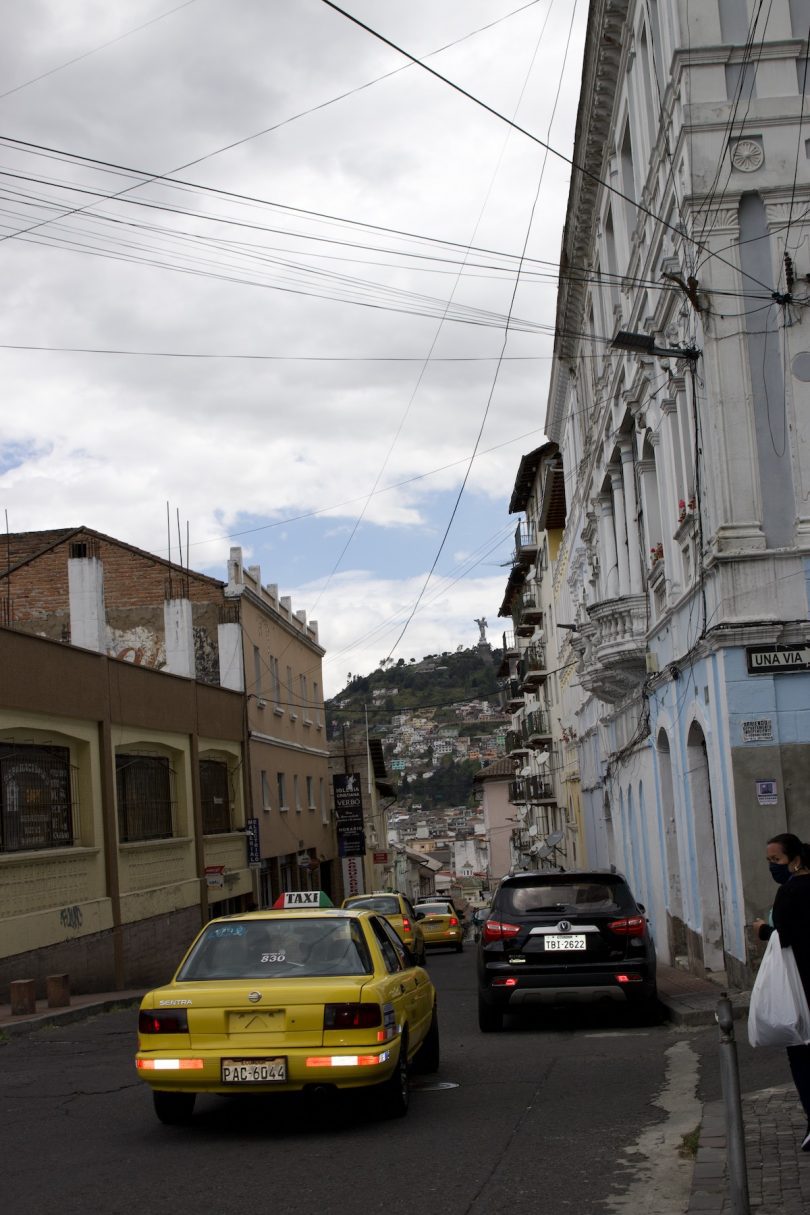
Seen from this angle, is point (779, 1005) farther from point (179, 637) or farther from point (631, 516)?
point (179, 637)

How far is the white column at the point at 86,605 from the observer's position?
28297mm

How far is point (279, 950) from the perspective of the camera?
30.3 feet

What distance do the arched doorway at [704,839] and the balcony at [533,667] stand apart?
135 feet

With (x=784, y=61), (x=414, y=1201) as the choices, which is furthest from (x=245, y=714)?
(x=414, y=1201)

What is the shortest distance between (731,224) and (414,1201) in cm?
1128

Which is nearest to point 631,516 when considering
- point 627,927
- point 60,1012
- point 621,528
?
point 621,528

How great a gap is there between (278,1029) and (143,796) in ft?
66.9

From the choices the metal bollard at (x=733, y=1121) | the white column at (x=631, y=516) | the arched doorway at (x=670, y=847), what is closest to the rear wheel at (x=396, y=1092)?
the metal bollard at (x=733, y=1121)

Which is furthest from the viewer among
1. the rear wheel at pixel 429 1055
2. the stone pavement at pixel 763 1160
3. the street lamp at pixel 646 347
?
the street lamp at pixel 646 347

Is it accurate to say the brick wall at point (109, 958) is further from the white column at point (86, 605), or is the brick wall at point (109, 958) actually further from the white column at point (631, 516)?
the white column at point (631, 516)

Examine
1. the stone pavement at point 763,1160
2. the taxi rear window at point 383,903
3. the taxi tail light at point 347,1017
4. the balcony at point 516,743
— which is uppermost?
the balcony at point 516,743

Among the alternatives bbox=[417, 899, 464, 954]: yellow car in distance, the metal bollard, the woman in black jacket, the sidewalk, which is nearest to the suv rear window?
the sidewalk

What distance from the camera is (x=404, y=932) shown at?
2412cm

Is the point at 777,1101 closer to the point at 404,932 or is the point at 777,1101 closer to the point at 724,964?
the point at 724,964
